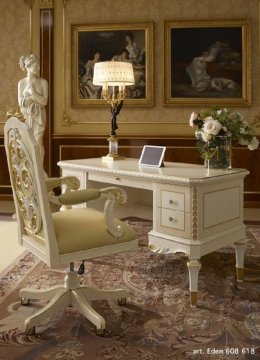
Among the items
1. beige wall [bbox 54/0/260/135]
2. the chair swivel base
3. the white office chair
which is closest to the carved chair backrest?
the white office chair

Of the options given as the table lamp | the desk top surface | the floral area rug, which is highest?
the table lamp

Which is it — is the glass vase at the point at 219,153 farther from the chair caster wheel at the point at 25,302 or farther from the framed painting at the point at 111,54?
the framed painting at the point at 111,54

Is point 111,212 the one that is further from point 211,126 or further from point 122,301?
point 211,126

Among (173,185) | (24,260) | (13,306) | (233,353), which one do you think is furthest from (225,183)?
(24,260)

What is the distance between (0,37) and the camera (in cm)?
667

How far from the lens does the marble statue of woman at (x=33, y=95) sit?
5664mm

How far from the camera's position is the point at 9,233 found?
4.66m

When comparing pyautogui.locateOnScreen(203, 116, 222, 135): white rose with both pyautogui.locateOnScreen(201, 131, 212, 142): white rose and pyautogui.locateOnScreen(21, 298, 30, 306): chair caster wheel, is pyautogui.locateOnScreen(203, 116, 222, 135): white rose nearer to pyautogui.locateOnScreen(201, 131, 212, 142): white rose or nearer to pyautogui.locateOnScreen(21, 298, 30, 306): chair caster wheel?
pyautogui.locateOnScreen(201, 131, 212, 142): white rose

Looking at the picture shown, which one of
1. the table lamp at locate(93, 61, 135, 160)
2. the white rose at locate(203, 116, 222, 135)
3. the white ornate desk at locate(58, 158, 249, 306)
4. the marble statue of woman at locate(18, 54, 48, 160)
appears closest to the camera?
the white ornate desk at locate(58, 158, 249, 306)

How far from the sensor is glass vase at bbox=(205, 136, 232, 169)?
2959 millimetres

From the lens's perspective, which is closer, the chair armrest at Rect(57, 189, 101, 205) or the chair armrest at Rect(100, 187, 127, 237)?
the chair armrest at Rect(57, 189, 101, 205)

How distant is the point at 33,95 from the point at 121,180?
3.07m

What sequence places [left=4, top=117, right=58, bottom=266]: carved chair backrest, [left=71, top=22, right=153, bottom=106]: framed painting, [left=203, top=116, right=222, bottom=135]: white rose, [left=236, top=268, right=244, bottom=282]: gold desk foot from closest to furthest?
[left=4, top=117, right=58, bottom=266]: carved chair backrest
[left=203, top=116, right=222, bottom=135]: white rose
[left=236, top=268, right=244, bottom=282]: gold desk foot
[left=71, top=22, right=153, bottom=106]: framed painting

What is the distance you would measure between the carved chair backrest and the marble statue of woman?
3381 millimetres
